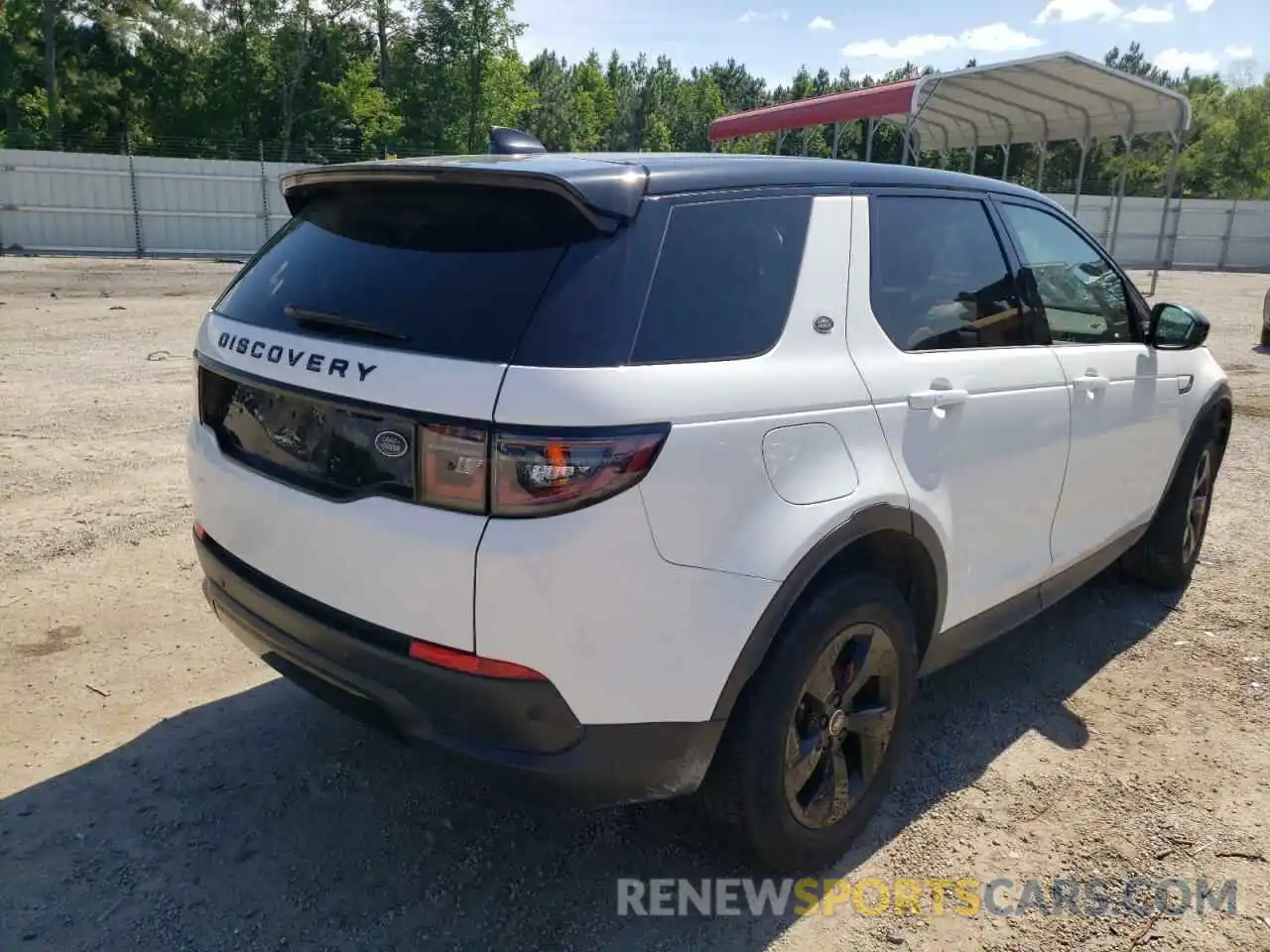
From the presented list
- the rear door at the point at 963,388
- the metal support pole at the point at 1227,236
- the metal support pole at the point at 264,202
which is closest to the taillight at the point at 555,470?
the rear door at the point at 963,388

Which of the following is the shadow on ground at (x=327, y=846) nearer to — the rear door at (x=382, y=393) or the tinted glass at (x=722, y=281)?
the rear door at (x=382, y=393)

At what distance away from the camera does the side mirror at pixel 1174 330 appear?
13.2 feet

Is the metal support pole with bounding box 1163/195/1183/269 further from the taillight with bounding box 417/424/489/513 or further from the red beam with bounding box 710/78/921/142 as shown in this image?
the taillight with bounding box 417/424/489/513

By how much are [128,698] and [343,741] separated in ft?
2.88

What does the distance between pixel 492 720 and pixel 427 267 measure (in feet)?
3.54

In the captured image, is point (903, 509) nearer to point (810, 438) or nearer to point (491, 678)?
point (810, 438)

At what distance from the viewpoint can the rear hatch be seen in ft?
6.67

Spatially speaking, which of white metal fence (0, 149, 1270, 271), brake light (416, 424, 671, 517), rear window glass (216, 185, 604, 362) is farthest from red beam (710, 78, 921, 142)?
brake light (416, 424, 671, 517)

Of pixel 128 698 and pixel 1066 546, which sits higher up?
pixel 1066 546

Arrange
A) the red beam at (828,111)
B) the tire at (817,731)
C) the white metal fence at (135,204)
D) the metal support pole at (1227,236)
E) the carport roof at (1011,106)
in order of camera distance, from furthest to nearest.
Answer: the metal support pole at (1227,236), the white metal fence at (135,204), the red beam at (828,111), the carport roof at (1011,106), the tire at (817,731)

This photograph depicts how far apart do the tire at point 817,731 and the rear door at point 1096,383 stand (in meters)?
1.12

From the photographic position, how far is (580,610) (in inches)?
78.5

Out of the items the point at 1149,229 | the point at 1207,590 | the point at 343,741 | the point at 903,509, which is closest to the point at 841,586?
the point at 903,509

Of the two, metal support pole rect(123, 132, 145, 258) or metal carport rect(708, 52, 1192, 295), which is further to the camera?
metal support pole rect(123, 132, 145, 258)
